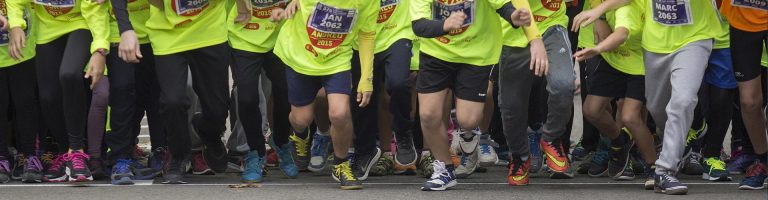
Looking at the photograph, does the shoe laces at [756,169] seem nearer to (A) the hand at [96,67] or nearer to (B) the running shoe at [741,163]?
(B) the running shoe at [741,163]

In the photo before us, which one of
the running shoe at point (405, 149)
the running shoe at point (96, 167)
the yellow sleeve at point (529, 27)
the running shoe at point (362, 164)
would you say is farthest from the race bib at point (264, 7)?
the yellow sleeve at point (529, 27)

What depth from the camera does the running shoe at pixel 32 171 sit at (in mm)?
11328

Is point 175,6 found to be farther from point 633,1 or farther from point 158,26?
point 633,1

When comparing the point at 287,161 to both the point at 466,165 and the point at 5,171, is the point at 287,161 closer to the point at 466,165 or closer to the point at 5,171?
the point at 466,165

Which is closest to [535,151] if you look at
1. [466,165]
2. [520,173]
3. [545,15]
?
[466,165]

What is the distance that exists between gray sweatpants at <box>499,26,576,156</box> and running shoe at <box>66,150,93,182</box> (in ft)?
8.58

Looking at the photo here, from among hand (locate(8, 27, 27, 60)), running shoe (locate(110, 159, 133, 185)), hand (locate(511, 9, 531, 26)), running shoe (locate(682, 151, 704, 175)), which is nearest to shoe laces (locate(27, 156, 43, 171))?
running shoe (locate(110, 159, 133, 185))

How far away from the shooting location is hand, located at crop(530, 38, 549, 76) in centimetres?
1038

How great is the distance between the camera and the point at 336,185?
11125 millimetres

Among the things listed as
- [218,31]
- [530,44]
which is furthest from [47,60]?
[530,44]

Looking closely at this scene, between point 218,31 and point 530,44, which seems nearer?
point 530,44

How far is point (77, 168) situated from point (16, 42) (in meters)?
0.87

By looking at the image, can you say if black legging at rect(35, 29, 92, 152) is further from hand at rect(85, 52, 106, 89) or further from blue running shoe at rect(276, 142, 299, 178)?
blue running shoe at rect(276, 142, 299, 178)

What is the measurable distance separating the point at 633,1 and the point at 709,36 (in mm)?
665
